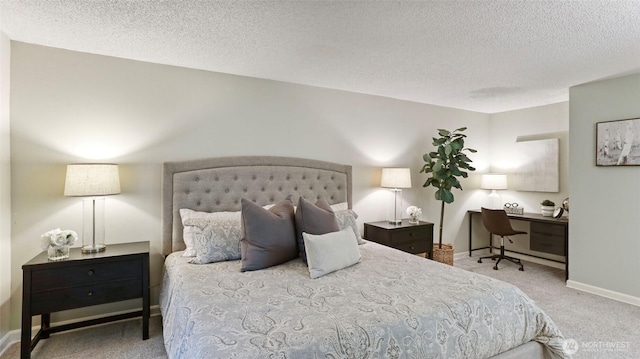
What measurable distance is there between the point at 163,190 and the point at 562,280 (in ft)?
15.6

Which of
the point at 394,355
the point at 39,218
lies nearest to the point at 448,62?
the point at 394,355

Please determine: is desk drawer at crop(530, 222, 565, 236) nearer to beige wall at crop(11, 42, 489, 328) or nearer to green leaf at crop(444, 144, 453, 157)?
green leaf at crop(444, 144, 453, 157)

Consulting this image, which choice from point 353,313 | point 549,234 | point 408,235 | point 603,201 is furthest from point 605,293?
point 353,313

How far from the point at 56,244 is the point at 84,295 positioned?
423mm

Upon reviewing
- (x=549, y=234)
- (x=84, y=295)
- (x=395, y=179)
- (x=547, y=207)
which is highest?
(x=395, y=179)

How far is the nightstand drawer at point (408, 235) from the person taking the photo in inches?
146

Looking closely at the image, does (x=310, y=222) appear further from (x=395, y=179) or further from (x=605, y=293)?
(x=605, y=293)

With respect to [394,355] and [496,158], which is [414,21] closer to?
[394,355]

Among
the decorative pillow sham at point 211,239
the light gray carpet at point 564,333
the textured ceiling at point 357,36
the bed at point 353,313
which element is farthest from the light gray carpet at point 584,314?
the decorative pillow sham at point 211,239

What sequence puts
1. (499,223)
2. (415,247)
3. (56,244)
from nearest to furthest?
1. (56,244)
2. (415,247)
3. (499,223)

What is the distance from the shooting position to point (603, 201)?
345cm

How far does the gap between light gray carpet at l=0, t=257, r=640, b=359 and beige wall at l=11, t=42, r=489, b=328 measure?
10.4 inches

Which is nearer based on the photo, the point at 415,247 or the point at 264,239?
the point at 264,239

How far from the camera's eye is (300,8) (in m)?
1.96
